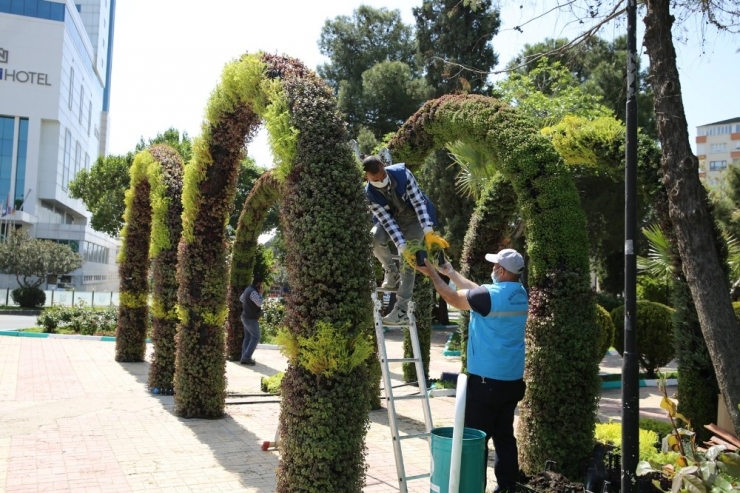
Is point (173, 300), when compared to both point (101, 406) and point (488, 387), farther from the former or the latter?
point (488, 387)

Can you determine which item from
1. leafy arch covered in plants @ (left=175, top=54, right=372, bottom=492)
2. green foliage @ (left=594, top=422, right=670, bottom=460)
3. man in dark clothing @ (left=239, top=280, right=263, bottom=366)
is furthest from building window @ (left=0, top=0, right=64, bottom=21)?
green foliage @ (left=594, top=422, right=670, bottom=460)

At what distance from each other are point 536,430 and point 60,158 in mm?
61123

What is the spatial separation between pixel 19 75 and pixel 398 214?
60.1 m

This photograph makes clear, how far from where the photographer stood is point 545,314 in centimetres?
624

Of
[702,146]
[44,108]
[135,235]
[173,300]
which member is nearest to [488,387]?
[173,300]

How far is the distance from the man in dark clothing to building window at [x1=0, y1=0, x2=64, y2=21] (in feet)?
181

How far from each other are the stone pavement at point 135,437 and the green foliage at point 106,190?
79.4 feet

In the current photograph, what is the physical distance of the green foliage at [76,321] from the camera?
1909 centimetres

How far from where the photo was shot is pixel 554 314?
6.16 metres

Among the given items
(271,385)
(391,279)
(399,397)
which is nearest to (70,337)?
(271,385)

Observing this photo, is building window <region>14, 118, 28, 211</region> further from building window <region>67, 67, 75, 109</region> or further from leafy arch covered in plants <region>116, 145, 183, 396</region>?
leafy arch covered in plants <region>116, 145, 183, 396</region>

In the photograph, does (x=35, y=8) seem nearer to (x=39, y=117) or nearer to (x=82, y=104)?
(x=39, y=117)

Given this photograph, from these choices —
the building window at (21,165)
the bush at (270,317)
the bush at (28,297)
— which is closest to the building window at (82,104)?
the building window at (21,165)

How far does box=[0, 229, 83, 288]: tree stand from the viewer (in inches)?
1224
